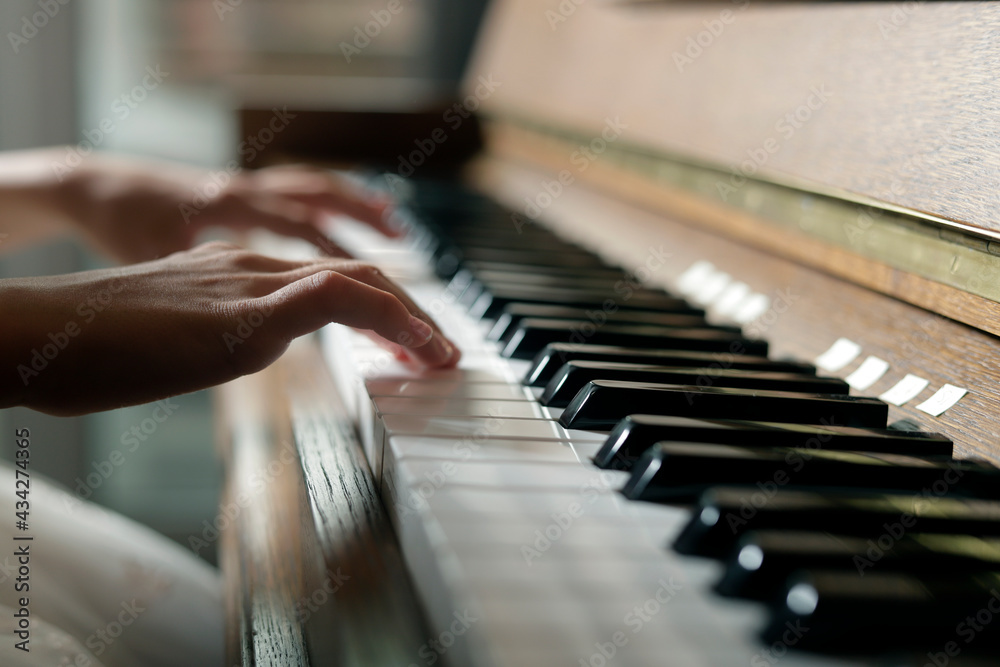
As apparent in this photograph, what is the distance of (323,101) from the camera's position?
7.51 feet

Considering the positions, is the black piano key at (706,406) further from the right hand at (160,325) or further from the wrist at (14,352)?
the wrist at (14,352)

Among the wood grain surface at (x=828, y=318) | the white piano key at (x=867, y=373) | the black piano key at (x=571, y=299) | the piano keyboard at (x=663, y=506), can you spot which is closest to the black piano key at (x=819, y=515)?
the piano keyboard at (x=663, y=506)

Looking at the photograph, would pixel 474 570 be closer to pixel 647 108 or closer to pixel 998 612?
pixel 998 612

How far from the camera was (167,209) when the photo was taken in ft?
4.73

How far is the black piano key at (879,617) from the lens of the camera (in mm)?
427

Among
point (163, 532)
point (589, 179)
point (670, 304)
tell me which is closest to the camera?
point (670, 304)

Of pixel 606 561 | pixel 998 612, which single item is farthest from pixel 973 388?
pixel 606 561

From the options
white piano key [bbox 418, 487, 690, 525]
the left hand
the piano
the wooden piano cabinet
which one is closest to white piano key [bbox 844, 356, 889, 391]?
the piano

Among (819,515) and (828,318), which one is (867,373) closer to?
(828,318)

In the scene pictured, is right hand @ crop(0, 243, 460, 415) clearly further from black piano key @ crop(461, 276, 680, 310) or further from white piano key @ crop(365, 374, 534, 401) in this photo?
black piano key @ crop(461, 276, 680, 310)

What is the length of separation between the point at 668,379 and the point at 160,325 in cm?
43

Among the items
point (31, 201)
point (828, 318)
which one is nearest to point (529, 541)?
point (828, 318)

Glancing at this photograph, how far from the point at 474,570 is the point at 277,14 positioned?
295 centimetres

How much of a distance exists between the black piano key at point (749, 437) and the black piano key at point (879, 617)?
186 mm
